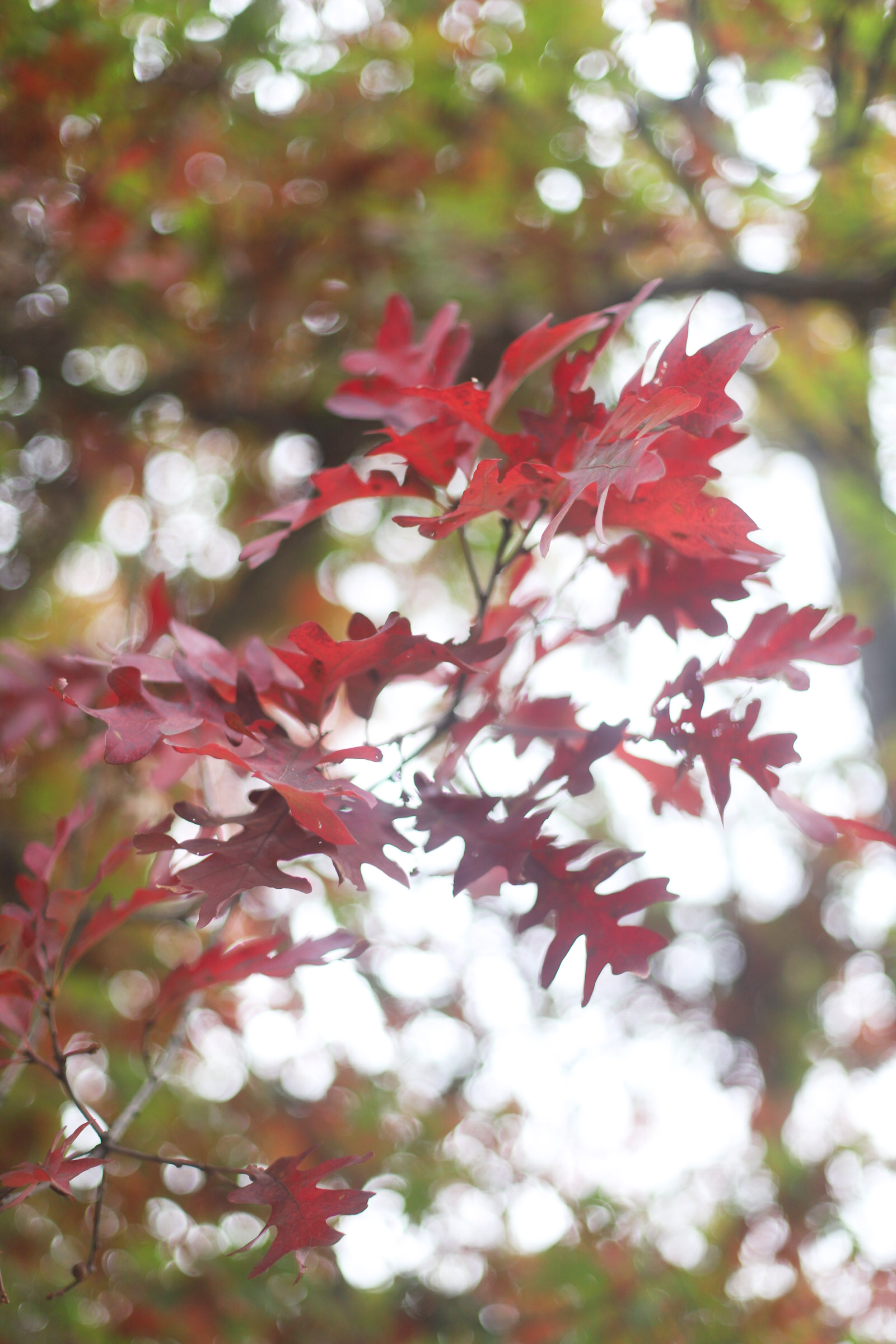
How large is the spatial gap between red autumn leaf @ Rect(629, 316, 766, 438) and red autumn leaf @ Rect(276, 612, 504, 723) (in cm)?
26

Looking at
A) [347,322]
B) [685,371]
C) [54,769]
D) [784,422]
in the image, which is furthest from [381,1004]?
[685,371]

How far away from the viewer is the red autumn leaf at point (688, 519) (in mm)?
732

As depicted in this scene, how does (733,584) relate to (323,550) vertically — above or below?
above

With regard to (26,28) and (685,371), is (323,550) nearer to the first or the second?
(26,28)

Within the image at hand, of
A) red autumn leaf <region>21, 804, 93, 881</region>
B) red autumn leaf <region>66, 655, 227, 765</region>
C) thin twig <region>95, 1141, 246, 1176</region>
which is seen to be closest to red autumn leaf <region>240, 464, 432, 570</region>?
red autumn leaf <region>66, 655, 227, 765</region>

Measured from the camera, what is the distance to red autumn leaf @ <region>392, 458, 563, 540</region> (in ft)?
2.37

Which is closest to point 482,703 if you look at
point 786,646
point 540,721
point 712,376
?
point 540,721

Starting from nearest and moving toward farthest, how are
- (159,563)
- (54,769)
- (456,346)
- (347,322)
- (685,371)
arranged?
(685,371)
(456,346)
(347,322)
(54,769)
(159,563)

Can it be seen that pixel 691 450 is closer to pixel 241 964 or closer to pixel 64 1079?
pixel 241 964

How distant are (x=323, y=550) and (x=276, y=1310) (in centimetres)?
199

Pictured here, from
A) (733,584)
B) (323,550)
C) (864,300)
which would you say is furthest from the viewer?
(323,550)

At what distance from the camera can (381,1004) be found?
2988 millimetres

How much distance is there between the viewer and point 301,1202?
2.48ft

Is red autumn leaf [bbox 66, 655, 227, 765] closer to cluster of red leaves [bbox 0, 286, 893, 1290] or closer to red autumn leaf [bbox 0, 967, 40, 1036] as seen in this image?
cluster of red leaves [bbox 0, 286, 893, 1290]
